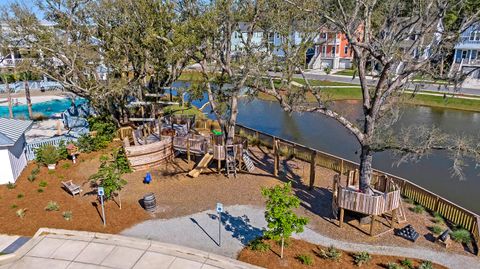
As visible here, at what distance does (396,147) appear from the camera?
45.3ft

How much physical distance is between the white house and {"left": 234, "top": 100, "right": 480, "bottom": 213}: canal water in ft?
41.1

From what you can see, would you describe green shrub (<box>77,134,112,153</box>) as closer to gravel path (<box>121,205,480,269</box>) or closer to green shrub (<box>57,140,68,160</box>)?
green shrub (<box>57,140,68,160</box>)

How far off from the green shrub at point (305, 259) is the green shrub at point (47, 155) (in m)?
14.6

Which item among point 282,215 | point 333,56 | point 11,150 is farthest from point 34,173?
point 333,56

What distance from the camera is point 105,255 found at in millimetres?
12547

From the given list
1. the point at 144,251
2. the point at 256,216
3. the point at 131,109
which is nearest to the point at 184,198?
the point at 256,216

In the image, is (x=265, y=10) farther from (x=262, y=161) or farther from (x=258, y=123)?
(x=258, y=123)

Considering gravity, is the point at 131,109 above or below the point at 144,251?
above

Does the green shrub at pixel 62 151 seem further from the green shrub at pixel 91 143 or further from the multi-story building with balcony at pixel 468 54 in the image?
the multi-story building with balcony at pixel 468 54

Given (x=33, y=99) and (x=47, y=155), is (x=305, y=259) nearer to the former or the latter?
(x=47, y=155)

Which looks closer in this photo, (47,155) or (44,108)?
(47,155)

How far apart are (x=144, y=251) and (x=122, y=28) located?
50.2 ft

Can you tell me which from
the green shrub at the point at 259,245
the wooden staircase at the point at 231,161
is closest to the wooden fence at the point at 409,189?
the wooden staircase at the point at 231,161

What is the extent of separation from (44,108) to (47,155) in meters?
18.1
